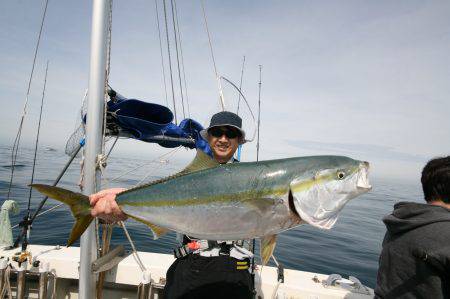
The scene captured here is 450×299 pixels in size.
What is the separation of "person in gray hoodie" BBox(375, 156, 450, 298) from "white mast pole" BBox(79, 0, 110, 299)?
372cm

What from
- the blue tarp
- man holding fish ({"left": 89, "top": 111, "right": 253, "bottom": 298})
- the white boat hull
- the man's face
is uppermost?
the blue tarp

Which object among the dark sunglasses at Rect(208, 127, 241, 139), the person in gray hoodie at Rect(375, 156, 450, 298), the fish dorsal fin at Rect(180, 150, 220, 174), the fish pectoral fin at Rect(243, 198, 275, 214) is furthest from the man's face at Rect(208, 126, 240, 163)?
the person in gray hoodie at Rect(375, 156, 450, 298)

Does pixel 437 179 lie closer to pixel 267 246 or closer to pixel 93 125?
pixel 267 246

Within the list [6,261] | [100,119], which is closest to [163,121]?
[100,119]

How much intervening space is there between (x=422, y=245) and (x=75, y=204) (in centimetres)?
355

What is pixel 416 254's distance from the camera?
2949 mm

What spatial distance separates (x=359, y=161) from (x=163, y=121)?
3844 mm

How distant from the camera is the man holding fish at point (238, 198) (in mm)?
2480

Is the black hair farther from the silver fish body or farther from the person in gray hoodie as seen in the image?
the silver fish body

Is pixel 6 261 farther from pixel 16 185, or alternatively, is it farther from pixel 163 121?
pixel 16 185

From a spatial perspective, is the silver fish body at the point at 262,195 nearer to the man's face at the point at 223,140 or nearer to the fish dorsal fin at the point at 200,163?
the fish dorsal fin at the point at 200,163

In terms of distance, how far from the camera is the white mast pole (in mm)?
3934

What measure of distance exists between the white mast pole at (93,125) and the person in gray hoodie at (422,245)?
372cm

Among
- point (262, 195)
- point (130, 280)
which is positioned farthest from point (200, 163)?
point (130, 280)
